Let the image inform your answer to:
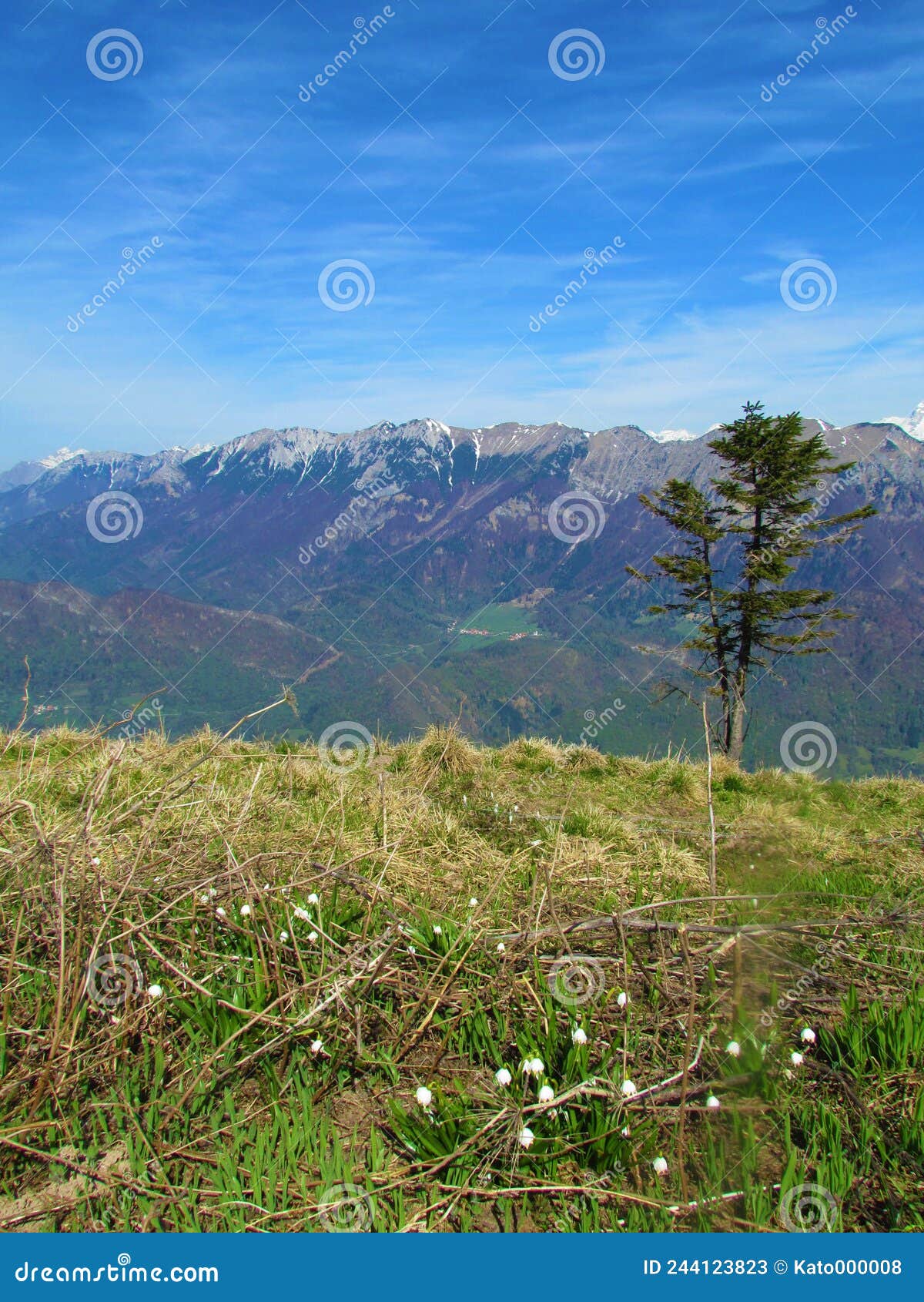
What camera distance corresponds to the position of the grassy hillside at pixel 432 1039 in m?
2.53

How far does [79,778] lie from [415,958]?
4.76 m

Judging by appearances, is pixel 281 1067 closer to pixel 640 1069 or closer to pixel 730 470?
pixel 640 1069

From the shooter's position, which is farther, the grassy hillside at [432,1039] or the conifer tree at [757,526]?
the conifer tree at [757,526]

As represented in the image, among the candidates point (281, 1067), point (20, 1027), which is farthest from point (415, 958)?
point (20, 1027)

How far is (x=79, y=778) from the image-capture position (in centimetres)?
705

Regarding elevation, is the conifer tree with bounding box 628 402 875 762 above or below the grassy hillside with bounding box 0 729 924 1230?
above

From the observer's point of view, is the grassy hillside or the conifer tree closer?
the grassy hillside

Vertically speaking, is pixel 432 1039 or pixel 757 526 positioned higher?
pixel 757 526

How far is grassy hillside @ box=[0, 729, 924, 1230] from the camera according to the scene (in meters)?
2.53

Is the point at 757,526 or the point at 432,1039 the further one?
the point at 757,526

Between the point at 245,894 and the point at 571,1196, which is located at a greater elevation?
the point at 245,894

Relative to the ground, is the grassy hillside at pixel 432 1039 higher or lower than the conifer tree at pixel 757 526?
lower

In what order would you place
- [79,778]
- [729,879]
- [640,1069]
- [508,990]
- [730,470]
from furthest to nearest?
[730,470] < [79,778] < [729,879] < [508,990] < [640,1069]

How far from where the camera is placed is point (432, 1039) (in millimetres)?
3379
